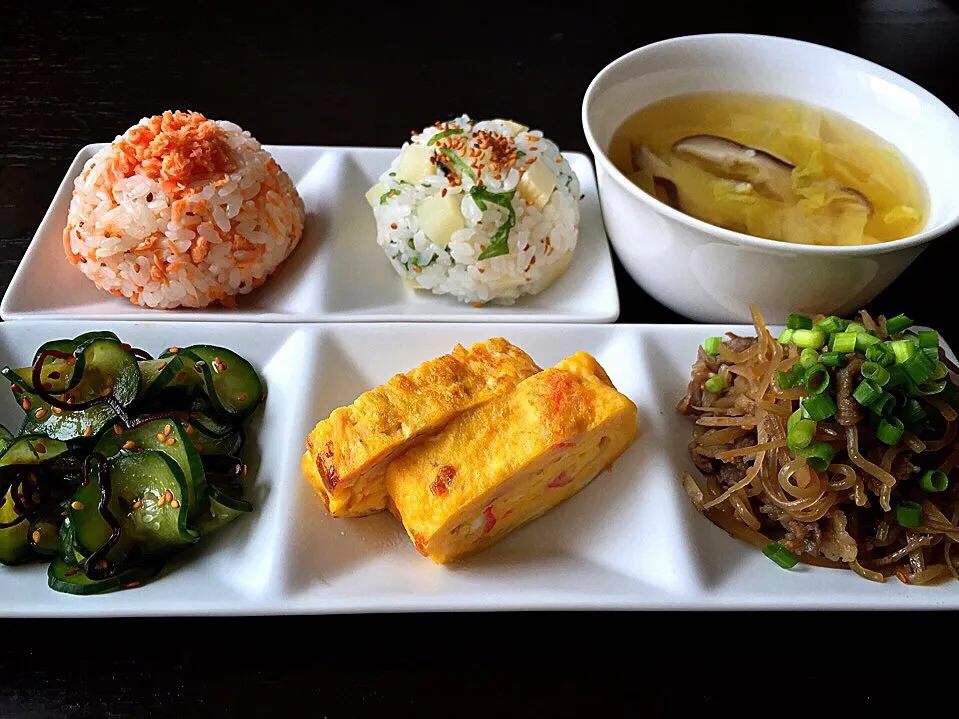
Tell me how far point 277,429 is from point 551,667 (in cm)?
76

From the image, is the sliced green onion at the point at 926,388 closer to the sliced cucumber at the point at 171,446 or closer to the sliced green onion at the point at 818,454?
the sliced green onion at the point at 818,454

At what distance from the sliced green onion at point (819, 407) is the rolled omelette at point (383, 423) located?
1.83 feet

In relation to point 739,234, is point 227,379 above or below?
below

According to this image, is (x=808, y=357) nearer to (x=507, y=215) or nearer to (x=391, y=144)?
(x=507, y=215)

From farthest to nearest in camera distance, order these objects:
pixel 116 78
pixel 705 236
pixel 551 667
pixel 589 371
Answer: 1. pixel 116 78
2. pixel 705 236
3. pixel 589 371
4. pixel 551 667

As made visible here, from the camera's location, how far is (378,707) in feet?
4.64

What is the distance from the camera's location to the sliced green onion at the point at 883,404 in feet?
5.04

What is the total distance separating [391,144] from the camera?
112 inches

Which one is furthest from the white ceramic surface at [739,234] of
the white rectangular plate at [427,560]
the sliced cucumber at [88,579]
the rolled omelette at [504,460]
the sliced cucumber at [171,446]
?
the sliced cucumber at [88,579]

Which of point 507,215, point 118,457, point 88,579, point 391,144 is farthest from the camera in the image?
point 391,144

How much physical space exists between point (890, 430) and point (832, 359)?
0.17 meters

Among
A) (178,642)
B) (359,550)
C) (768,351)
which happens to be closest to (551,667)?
(359,550)

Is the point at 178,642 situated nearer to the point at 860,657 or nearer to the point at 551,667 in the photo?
the point at 551,667

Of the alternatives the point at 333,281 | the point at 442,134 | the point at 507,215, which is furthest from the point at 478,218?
the point at 333,281
